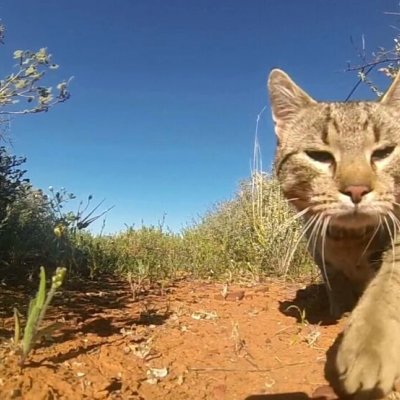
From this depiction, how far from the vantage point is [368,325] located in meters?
2.24

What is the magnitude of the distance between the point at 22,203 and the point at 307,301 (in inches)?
132

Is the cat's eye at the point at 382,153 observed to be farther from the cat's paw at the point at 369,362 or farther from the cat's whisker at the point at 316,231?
the cat's paw at the point at 369,362

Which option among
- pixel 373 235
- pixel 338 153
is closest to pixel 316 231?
pixel 373 235

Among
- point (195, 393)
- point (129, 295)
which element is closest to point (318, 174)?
point (195, 393)

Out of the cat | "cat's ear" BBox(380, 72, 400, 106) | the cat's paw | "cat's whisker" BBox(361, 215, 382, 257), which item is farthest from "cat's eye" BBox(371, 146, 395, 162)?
the cat's paw

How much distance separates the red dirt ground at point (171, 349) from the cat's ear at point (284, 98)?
4.68ft

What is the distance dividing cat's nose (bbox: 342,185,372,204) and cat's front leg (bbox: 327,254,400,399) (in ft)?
1.87

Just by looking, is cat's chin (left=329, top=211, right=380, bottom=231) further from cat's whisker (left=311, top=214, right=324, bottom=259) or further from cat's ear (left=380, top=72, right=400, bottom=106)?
Result: cat's ear (left=380, top=72, right=400, bottom=106)

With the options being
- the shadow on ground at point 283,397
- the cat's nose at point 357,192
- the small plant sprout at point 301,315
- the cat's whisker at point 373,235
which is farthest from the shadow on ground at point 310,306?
the shadow on ground at point 283,397

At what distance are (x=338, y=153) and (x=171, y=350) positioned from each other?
156cm

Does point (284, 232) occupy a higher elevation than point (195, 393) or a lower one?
higher

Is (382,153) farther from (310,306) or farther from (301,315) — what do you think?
(310,306)

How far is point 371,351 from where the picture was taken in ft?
6.87

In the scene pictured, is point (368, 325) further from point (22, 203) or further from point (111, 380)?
point (22, 203)
